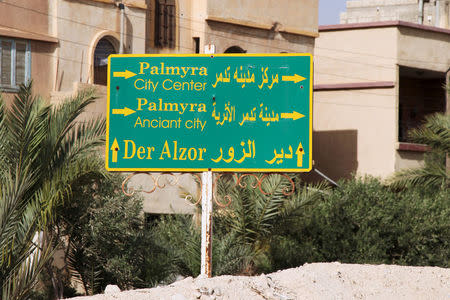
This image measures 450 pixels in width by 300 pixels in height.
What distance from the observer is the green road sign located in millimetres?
11820

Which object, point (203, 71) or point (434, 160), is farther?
point (434, 160)

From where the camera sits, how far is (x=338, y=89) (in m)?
30.2

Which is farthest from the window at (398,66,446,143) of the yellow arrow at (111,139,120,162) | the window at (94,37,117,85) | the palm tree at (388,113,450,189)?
the yellow arrow at (111,139,120,162)

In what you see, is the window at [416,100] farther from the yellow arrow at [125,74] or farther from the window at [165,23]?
the yellow arrow at [125,74]

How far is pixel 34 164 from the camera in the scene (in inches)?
511

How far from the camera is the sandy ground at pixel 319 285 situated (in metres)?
9.59

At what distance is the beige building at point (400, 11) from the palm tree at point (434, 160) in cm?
Answer: 1455

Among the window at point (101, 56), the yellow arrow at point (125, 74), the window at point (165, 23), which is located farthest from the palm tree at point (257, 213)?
the window at point (165, 23)

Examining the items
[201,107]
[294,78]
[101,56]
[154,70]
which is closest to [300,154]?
[294,78]

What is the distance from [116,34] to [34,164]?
11.9 meters

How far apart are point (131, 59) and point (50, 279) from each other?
641 cm

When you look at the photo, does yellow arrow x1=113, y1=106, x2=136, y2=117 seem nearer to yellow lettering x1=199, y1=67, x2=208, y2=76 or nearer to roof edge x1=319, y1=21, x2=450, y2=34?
yellow lettering x1=199, y1=67, x2=208, y2=76

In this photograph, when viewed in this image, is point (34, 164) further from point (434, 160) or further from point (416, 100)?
point (416, 100)

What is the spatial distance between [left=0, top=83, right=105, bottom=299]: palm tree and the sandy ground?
66.0 inches
